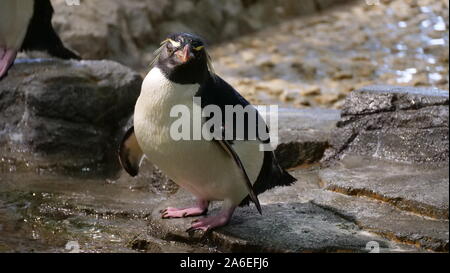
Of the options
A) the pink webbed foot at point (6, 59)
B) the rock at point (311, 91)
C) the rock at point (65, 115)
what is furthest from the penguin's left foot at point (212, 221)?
the rock at point (311, 91)

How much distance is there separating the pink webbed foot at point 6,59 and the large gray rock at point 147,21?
1.87 meters

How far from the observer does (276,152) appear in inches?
141

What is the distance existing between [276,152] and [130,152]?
85 centimetres

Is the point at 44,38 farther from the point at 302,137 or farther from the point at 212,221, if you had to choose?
the point at 212,221

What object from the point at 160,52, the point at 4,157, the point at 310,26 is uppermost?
the point at 160,52

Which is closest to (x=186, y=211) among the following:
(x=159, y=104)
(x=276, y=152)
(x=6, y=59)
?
(x=159, y=104)

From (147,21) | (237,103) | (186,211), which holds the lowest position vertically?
(147,21)

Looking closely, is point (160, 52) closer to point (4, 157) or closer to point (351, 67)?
point (4, 157)

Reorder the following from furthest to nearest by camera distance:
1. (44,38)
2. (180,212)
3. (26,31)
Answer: (44,38), (26,31), (180,212)

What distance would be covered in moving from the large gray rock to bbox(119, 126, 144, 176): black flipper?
10.8ft

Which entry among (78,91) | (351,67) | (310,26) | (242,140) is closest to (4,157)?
(78,91)

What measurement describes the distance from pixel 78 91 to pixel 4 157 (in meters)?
0.52

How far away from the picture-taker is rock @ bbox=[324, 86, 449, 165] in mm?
3486

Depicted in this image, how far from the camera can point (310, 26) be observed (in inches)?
303
